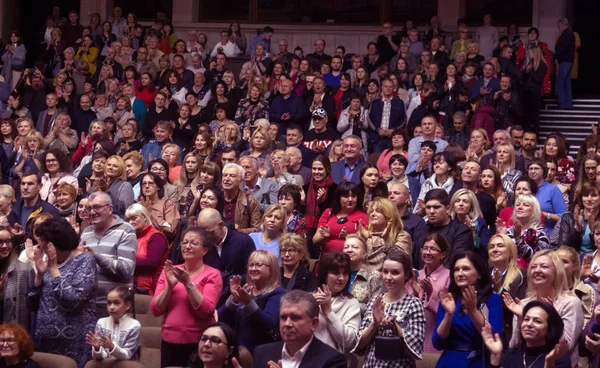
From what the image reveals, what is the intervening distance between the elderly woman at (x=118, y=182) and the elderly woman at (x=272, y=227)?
147cm

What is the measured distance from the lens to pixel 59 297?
648 cm

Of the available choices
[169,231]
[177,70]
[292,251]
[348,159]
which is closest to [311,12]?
[177,70]

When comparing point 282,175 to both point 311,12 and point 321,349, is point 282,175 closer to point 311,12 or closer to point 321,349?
point 321,349

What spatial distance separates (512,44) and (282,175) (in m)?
6.39

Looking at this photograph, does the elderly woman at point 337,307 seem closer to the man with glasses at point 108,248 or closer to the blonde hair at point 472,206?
the man with glasses at point 108,248

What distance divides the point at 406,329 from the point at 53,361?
78.9 inches

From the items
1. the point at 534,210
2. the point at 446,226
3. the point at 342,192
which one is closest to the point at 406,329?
the point at 446,226

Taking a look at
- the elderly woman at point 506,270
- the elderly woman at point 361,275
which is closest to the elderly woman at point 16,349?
the elderly woman at point 361,275

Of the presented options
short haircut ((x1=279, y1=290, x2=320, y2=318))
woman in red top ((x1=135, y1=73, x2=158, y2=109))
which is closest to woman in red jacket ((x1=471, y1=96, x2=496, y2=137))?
woman in red top ((x1=135, y1=73, x2=158, y2=109))

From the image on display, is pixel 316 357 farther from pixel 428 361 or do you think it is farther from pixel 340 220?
pixel 340 220

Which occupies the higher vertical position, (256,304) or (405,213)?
(405,213)

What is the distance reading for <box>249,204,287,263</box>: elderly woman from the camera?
7.77m

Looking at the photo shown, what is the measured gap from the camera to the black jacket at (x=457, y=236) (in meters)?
7.60

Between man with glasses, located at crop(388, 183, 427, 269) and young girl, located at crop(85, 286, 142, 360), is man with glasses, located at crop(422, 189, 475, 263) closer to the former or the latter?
man with glasses, located at crop(388, 183, 427, 269)
